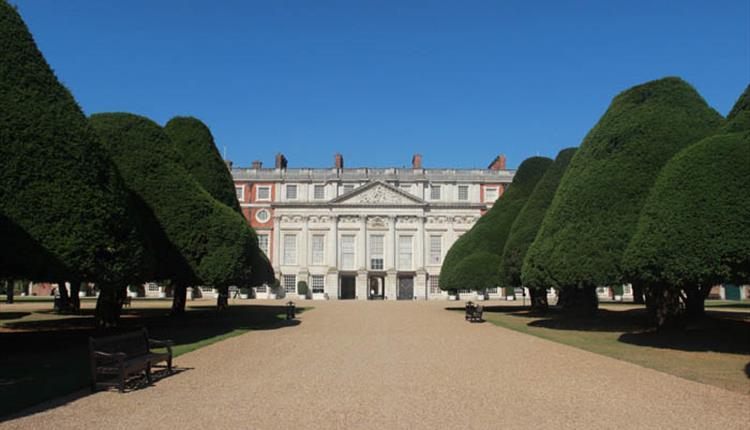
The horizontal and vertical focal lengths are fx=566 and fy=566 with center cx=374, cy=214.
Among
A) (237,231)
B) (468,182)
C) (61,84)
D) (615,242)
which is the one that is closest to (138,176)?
(237,231)

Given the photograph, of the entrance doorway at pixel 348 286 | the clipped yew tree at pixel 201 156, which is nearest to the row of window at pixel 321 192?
the entrance doorway at pixel 348 286

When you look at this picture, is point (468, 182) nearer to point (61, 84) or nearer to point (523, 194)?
point (523, 194)

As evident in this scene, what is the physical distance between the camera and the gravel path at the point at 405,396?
6.87 metres

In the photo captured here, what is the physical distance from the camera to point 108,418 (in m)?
6.93

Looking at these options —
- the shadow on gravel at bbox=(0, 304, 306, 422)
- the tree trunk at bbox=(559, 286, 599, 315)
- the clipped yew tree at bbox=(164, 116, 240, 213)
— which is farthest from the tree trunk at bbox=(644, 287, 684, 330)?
the clipped yew tree at bbox=(164, 116, 240, 213)

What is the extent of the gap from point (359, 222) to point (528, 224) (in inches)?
1417

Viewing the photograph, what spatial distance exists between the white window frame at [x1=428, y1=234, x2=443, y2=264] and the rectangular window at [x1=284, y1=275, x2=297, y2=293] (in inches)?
581

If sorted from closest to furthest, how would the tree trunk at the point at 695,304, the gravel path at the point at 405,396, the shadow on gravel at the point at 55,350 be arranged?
the gravel path at the point at 405,396 → the shadow on gravel at the point at 55,350 → the tree trunk at the point at 695,304

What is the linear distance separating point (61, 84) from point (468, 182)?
52.1 meters

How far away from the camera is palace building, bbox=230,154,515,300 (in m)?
60.8

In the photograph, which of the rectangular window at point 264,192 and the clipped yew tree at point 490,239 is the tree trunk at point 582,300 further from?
the rectangular window at point 264,192

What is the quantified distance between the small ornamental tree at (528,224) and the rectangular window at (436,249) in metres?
33.6

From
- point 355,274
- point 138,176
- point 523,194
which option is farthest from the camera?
point 355,274

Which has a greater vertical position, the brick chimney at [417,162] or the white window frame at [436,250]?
the brick chimney at [417,162]
